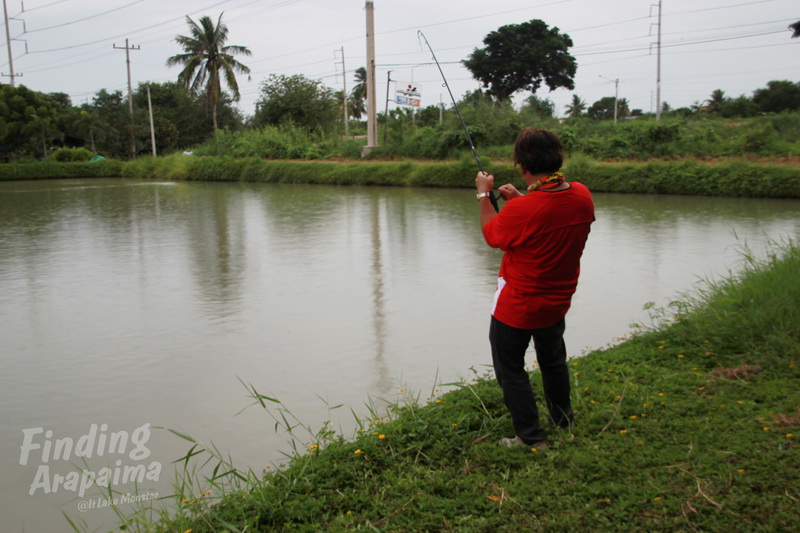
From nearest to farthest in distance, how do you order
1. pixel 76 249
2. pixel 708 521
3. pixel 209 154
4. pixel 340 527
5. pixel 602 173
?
pixel 708 521
pixel 340 527
pixel 76 249
pixel 602 173
pixel 209 154

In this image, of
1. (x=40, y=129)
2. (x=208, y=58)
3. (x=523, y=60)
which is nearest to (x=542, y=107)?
(x=523, y=60)

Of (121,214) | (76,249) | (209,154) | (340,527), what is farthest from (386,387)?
(209,154)

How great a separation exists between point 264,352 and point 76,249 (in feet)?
21.1

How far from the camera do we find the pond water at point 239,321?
12.2 feet

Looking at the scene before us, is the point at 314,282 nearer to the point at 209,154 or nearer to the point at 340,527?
the point at 340,527

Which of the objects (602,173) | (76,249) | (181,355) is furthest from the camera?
(602,173)

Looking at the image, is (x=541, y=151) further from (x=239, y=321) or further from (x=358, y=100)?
(x=358, y=100)

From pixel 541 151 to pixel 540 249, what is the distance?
0.40 metres

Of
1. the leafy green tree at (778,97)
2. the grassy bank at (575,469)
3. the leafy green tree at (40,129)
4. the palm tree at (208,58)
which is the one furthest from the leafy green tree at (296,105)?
the grassy bank at (575,469)

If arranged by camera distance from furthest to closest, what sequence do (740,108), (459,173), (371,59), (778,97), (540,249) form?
(778,97)
(740,108)
(371,59)
(459,173)
(540,249)

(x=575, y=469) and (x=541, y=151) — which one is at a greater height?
(x=541, y=151)

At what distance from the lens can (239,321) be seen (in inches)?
241

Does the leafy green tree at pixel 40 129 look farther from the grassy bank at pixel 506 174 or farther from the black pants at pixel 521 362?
the black pants at pixel 521 362

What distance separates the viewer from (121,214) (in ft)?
51.0
